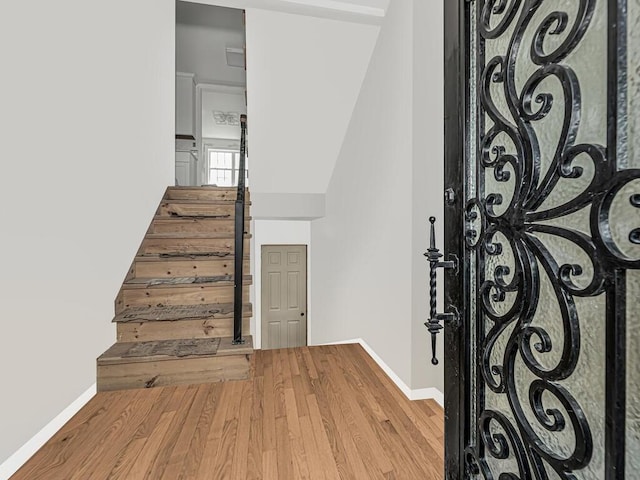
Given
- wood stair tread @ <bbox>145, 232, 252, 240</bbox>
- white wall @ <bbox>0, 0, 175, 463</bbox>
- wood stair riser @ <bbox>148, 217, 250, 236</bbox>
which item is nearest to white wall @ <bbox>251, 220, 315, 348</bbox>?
wood stair riser @ <bbox>148, 217, 250, 236</bbox>

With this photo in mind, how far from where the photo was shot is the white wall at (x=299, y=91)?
2.89 metres

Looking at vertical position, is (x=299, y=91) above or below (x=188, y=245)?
above

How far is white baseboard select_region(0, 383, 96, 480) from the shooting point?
139cm

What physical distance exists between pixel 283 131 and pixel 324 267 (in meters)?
1.91

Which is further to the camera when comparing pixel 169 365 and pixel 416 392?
pixel 169 365

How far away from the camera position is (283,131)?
360 centimetres

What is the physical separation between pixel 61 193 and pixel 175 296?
4.02 feet

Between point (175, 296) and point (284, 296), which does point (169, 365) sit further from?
point (284, 296)

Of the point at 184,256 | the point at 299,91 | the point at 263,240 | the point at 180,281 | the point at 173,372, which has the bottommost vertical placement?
the point at 173,372

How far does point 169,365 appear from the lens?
2.21 meters

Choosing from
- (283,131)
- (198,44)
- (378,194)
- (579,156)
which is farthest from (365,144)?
(198,44)

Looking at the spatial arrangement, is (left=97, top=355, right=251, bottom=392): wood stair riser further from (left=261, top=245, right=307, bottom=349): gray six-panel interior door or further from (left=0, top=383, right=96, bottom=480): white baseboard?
(left=261, top=245, right=307, bottom=349): gray six-panel interior door

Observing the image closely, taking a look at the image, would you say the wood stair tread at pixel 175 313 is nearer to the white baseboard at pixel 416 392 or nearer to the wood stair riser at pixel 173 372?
the wood stair riser at pixel 173 372

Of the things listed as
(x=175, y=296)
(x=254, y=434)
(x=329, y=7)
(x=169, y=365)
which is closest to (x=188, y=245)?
(x=175, y=296)
